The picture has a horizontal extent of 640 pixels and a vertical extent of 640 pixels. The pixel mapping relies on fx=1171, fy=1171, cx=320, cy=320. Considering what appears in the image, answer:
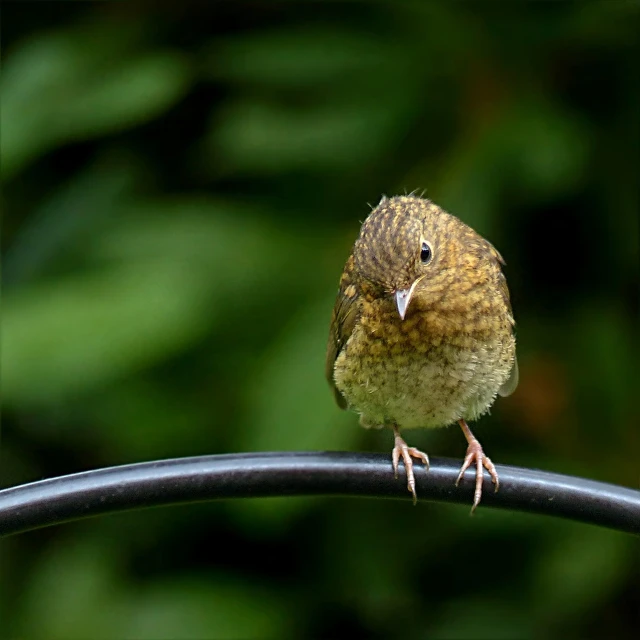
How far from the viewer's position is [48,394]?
3.63 meters

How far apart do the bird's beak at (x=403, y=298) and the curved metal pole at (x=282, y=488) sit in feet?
1.43

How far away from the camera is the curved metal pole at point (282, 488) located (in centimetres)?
223

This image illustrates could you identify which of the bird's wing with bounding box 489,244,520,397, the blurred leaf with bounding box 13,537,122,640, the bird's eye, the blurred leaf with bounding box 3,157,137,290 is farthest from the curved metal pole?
the blurred leaf with bounding box 3,157,137,290

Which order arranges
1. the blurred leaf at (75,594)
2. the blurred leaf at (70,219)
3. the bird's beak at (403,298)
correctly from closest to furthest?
the bird's beak at (403,298) → the blurred leaf at (75,594) → the blurred leaf at (70,219)

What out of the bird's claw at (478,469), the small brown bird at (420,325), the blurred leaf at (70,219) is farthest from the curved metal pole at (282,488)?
the blurred leaf at (70,219)

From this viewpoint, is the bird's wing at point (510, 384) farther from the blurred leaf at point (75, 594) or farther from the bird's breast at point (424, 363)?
the blurred leaf at point (75, 594)

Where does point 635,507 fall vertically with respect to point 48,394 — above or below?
below

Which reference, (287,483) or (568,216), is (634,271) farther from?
(287,483)

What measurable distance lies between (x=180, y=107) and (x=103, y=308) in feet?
4.24

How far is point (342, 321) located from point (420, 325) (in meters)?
0.32

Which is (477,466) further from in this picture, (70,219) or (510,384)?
(70,219)

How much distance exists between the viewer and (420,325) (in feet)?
9.87

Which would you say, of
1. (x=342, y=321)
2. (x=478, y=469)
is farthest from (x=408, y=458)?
(x=342, y=321)

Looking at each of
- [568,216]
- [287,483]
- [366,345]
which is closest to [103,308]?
[366,345]
